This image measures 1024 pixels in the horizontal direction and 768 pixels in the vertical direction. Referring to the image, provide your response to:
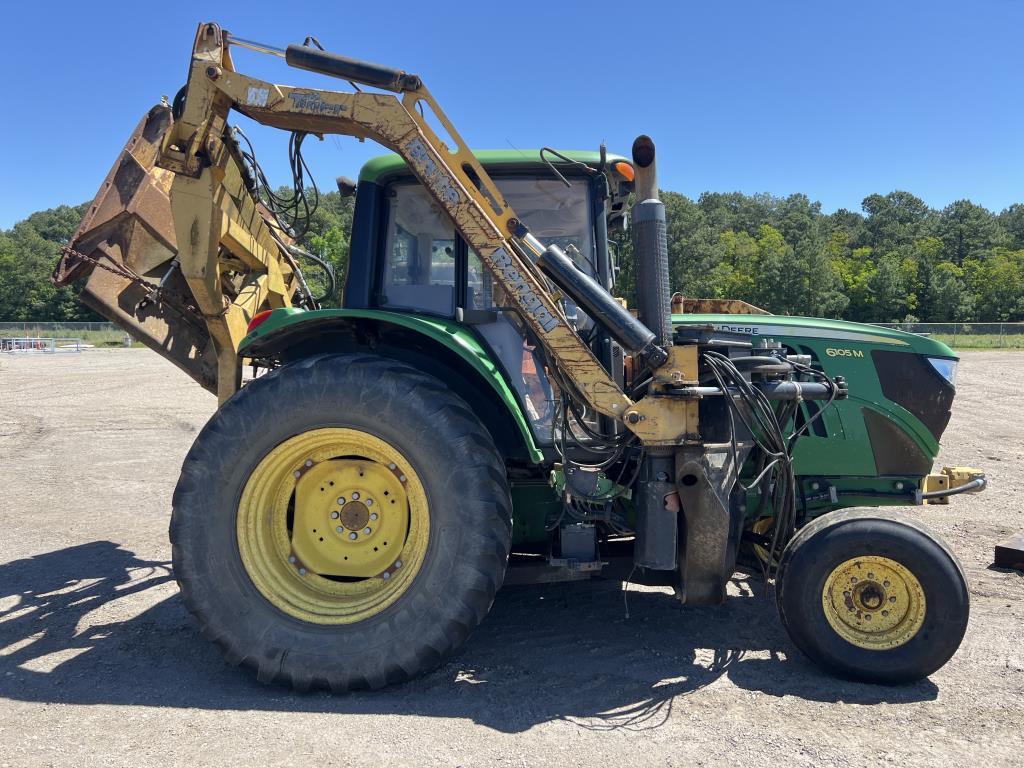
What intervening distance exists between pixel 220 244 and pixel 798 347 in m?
3.27

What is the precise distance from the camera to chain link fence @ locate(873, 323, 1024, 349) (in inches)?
1289

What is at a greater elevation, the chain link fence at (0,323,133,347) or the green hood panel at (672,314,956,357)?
the chain link fence at (0,323,133,347)

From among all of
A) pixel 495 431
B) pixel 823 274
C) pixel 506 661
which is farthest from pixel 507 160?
pixel 823 274

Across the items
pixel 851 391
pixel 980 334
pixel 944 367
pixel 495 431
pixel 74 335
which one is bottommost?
pixel 495 431

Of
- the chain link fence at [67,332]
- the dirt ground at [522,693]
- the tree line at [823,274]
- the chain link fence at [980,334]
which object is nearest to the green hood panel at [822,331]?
the dirt ground at [522,693]

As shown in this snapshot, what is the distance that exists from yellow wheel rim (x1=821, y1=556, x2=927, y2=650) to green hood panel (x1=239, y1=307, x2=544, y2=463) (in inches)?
58.9

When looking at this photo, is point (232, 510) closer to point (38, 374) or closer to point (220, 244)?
point (220, 244)

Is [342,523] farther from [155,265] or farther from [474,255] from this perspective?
[155,265]

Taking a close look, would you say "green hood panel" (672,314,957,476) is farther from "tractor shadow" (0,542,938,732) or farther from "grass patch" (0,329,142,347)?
"grass patch" (0,329,142,347)

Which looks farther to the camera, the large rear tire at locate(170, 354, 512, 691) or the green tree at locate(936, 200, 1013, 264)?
the green tree at locate(936, 200, 1013, 264)

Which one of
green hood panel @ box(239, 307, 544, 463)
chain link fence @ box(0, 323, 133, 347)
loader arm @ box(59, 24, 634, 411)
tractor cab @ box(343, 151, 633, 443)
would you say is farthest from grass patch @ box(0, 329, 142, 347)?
green hood panel @ box(239, 307, 544, 463)

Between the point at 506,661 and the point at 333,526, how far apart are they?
1.05 meters

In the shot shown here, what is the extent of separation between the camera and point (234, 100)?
3164 mm

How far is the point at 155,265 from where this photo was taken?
165 inches
